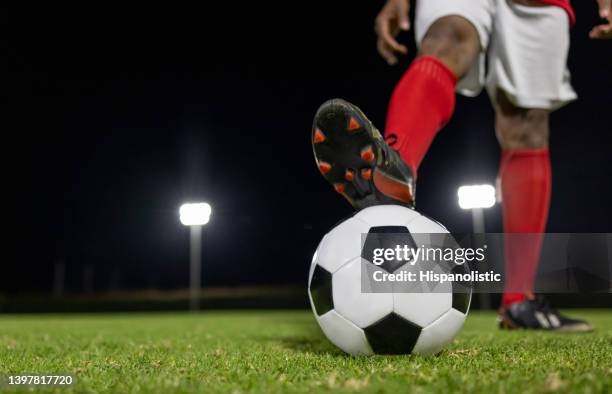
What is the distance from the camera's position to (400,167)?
5.64 ft

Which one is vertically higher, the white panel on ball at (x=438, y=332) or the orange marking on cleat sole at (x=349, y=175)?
the orange marking on cleat sole at (x=349, y=175)

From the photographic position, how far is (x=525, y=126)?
2.74 meters

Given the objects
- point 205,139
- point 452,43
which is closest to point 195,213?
point 205,139

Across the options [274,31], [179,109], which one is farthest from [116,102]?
[274,31]

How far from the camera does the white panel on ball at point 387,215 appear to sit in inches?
60.3

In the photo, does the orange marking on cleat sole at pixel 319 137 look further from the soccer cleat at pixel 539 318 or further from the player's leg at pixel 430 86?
the soccer cleat at pixel 539 318

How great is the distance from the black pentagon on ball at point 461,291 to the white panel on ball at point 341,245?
291 millimetres

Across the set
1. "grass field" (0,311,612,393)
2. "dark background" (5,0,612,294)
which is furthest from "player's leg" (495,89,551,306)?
"dark background" (5,0,612,294)

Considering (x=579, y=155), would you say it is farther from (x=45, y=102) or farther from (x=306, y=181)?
(x=45, y=102)

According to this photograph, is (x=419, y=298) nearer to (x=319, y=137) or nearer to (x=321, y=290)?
(x=321, y=290)

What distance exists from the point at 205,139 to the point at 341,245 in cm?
2729

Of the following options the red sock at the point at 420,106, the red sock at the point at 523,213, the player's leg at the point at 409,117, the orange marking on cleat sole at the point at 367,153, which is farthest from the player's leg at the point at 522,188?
the orange marking on cleat sole at the point at 367,153

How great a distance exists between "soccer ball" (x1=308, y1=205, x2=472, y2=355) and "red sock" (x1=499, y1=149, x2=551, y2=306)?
117 cm

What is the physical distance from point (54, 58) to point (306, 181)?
48.2 feet
